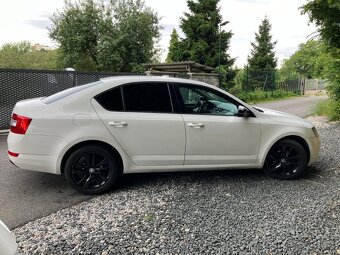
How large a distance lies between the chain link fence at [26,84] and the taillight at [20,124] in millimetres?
4365

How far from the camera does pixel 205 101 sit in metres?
4.56

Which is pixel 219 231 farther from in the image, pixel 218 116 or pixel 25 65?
pixel 25 65

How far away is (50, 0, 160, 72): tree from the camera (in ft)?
97.0

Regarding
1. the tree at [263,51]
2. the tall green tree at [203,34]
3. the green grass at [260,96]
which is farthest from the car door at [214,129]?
the tree at [263,51]

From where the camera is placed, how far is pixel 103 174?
165 inches

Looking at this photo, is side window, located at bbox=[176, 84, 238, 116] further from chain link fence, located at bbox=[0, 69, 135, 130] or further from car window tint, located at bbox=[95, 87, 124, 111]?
chain link fence, located at bbox=[0, 69, 135, 130]

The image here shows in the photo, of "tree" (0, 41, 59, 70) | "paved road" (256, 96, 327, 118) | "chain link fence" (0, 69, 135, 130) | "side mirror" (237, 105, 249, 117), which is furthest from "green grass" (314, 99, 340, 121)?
"tree" (0, 41, 59, 70)

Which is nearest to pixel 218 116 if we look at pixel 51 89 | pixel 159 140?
pixel 159 140

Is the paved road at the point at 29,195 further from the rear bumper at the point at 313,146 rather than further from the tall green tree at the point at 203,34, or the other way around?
the tall green tree at the point at 203,34

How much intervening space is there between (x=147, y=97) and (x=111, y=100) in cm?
50

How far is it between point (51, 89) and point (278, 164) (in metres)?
6.44

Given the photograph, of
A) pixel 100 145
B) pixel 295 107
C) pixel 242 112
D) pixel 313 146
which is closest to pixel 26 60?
pixel 295 107

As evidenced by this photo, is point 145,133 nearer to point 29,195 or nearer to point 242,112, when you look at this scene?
point 242,112

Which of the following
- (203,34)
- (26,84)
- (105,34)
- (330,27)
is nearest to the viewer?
(26,84)
